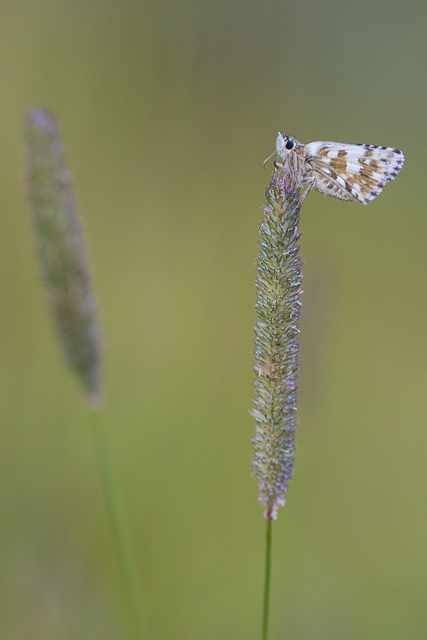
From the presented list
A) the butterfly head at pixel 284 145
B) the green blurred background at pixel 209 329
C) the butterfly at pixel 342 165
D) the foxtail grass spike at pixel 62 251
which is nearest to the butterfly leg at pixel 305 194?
the butterfly at pixel 342 165

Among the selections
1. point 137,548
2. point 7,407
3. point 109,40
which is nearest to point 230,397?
point 137,548

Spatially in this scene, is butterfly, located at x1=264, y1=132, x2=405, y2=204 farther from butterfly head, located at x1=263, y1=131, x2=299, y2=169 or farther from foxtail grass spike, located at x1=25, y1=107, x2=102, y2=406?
foxtail grass spike, located at x1=25, y1=107, x2=102, y2=406

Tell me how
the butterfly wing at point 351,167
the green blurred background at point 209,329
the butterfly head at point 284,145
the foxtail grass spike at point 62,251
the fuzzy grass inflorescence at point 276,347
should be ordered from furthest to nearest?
the green blurred background at point 209,329, the butterfly wing at point 351,167, the butterfly head at point 284,145, the foxtail grass spike at point 62,251, the fuzzy grass inflorescence at point 276,347

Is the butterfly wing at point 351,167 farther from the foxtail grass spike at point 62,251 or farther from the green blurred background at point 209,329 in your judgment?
the foxtail grass spike at point 62,251

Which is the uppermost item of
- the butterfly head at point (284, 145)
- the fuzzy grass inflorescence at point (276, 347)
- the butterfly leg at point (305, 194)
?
the butterfly head at point (284, 145)

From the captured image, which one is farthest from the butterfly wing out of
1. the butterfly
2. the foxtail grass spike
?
the foxtail grass spike

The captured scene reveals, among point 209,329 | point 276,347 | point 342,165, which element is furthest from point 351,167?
point 209,329

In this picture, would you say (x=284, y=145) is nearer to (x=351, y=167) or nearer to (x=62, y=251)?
(x=351, y=167)

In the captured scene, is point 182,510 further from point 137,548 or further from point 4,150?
point 4,150
